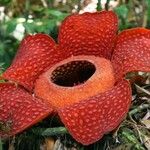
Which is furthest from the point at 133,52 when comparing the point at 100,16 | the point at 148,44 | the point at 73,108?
the point at 73,108

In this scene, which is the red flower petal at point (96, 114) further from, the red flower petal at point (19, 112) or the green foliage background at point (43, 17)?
the green foliage background at point (43, 17)

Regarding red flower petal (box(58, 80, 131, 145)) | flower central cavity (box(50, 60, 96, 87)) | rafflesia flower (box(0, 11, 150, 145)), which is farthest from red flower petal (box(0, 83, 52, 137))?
flower central cavity (box(50, 60, 96, 87))

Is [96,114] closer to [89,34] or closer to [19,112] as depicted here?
[19,112]

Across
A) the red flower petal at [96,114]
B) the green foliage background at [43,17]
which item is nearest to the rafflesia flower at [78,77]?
the red flower petal at [96,114]

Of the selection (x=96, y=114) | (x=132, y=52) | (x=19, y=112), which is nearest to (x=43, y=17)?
(x=132, y=52)

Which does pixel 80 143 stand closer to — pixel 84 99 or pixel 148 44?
pixel 84 99

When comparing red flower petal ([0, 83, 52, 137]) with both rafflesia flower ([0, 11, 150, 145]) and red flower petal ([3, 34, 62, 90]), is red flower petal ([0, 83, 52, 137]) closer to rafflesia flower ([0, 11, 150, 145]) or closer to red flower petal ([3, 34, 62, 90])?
rafflesia flower ([0, 11, 150, 145])
